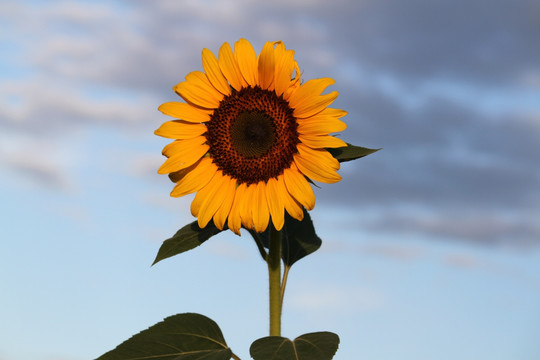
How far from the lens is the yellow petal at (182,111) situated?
497cm

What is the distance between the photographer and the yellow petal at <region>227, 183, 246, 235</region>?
190 inches

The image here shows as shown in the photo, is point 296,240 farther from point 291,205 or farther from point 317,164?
point 317,164

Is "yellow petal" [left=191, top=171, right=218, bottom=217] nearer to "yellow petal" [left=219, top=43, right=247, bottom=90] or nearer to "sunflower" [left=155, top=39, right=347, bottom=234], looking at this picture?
"sunflower" [left=155, top=39, right=347, bottom=234]

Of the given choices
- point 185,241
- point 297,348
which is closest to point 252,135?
point 185,241

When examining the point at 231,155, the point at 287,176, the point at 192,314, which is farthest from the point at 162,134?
the point at 192,314

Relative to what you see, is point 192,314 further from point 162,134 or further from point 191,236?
point 162,134

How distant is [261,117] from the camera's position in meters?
5.02

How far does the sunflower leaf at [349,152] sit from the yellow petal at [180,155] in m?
0.90

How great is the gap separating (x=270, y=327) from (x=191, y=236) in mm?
819

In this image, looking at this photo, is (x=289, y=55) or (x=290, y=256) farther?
(x=290, y=256)

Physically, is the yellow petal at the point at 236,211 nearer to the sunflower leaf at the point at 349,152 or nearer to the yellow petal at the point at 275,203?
the yellow petal at the point at 275,203

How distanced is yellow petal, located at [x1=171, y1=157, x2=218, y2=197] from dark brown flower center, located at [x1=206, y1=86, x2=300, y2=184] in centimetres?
6

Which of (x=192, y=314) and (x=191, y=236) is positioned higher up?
(x=191, y=236)

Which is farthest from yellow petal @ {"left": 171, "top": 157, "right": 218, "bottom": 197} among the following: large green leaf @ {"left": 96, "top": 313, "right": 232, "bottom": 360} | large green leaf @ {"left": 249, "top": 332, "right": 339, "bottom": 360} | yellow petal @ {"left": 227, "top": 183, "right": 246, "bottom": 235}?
large green leaf @ {"left": 249, "top": 332, "right": 339, "bottom": 360}
